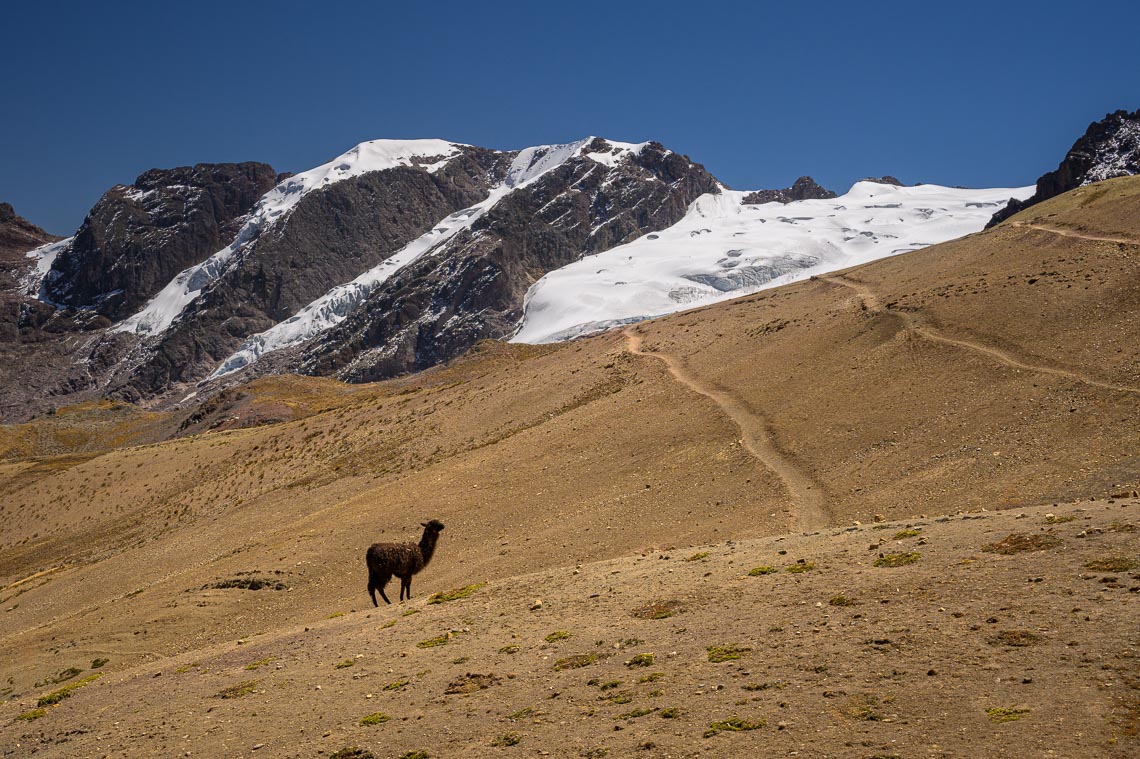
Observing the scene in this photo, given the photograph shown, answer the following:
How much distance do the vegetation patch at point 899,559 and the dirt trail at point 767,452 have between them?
8.20m

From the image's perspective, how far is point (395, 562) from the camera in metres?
26.0

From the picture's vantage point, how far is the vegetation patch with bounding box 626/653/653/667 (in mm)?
15758

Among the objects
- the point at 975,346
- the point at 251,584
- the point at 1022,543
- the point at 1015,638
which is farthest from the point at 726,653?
the point at 975,346

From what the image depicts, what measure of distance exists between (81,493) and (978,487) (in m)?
61.8

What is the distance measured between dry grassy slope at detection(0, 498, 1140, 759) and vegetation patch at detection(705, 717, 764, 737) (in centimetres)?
11

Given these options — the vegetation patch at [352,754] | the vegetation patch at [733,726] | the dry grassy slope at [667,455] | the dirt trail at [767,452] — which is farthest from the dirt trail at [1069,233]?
the vegetation patch at [352,754]

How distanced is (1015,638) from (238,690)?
13866 millimetres

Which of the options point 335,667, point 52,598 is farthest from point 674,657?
point 52,598

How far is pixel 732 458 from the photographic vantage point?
35219mm

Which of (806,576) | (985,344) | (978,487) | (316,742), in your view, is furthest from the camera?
(985,344)

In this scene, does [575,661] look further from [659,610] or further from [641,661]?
[659,610]

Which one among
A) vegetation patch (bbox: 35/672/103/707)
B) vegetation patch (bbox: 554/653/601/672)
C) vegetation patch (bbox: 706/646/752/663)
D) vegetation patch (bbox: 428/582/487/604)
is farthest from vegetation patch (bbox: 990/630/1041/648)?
vegetation patch (bbox: 35/672/103/707)

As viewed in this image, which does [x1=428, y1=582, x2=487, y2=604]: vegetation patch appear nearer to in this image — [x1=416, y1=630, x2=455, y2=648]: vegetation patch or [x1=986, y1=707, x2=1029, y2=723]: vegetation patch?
[x1=416, y1=630, x2=455, y2=648]: vegetation patch

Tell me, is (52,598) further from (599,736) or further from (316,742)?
(599,736)
